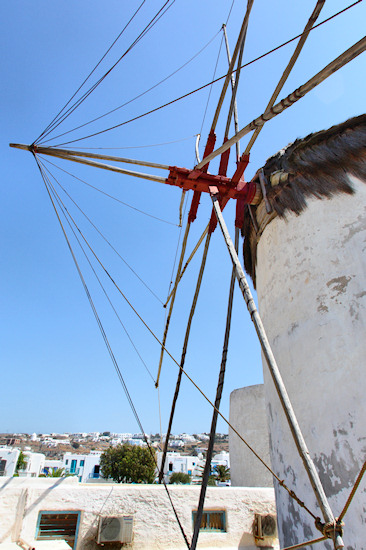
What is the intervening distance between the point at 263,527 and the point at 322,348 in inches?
180

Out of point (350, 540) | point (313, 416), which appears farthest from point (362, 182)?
point (350, 540)

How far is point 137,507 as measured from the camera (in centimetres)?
572

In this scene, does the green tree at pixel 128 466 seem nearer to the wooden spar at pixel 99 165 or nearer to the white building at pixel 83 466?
the white building at pixel 83 466

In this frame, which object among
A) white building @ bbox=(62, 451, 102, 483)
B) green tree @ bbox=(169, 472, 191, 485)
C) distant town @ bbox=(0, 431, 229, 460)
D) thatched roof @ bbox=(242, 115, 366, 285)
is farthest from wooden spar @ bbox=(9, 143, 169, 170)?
distant town @ bbox=(0, 431, 229, 460)

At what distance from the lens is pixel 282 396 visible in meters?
2.15

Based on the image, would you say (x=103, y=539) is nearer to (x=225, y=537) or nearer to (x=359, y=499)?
(x=225, y=537)

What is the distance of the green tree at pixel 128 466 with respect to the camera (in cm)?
Result: 2934

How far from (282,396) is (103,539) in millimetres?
4778

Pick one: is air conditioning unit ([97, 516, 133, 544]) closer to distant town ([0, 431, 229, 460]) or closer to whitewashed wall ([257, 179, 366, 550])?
whitewashed wall ([257, 179, 366, 550])

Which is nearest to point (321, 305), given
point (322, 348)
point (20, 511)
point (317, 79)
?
point (322, 348)

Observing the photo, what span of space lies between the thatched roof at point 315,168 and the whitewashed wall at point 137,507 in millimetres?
4703

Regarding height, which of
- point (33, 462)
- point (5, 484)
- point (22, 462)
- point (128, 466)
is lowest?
point (5, 484)

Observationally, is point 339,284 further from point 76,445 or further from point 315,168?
point 76,445

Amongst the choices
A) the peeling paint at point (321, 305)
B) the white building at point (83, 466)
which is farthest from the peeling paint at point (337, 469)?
the white building at point (83, 466)
